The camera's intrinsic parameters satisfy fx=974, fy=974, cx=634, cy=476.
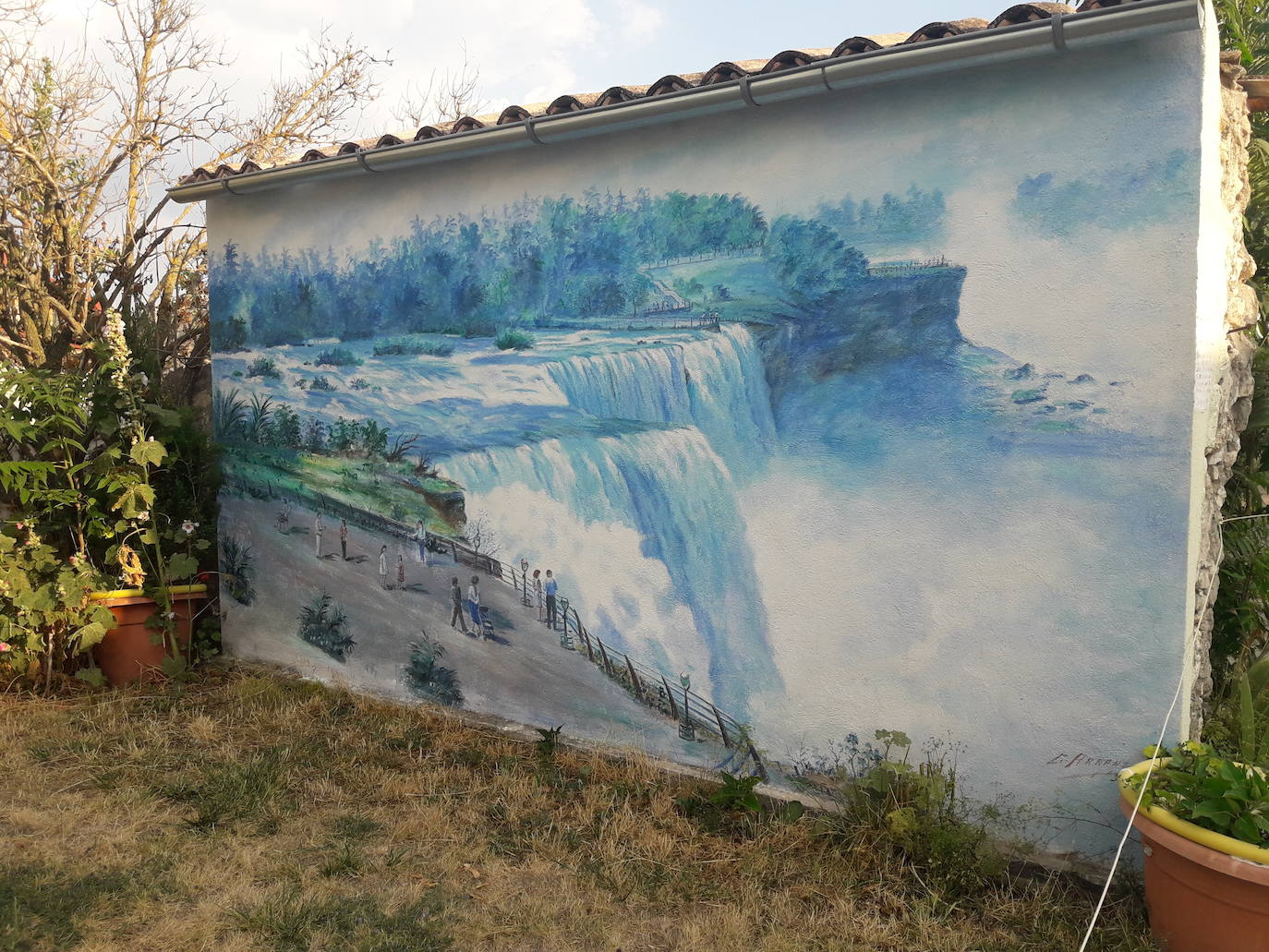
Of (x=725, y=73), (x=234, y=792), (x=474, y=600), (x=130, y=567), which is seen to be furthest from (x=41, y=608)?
(x=725, y=73)

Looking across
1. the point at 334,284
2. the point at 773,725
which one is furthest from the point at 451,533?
the point at 773,725

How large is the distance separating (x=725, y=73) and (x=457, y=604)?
3254 mm

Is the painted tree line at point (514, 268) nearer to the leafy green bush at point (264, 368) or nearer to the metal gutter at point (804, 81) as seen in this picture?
the leafy green bush at point (264, 368)

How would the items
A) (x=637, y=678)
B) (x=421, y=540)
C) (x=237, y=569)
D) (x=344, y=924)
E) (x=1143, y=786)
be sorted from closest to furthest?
(x=1143, y=786), (x=344, y=924), (x=637, y=678), (x=421, y=540), (x=237, y=569)

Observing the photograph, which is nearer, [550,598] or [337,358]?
[550,598]

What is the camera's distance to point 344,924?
368 centimetres

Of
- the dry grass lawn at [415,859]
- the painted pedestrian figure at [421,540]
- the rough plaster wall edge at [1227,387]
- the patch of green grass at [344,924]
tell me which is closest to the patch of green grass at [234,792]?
the dry grass lawn at [415,859]

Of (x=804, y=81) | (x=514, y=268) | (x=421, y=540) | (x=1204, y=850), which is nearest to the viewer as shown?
(x=1204, y=850)

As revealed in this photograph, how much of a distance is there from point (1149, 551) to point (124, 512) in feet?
19.4

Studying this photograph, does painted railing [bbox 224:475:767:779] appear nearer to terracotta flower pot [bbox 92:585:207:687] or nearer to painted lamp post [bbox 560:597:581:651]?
painted lamp post [bbox 560:597:581:651]

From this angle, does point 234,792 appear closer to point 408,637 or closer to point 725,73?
point 408,637

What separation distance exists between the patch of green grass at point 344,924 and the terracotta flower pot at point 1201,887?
2.51m

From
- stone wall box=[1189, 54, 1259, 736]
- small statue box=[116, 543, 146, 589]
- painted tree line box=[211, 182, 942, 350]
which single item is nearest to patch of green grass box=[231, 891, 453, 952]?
painted tree line box=[211, 182, 942, 350]
